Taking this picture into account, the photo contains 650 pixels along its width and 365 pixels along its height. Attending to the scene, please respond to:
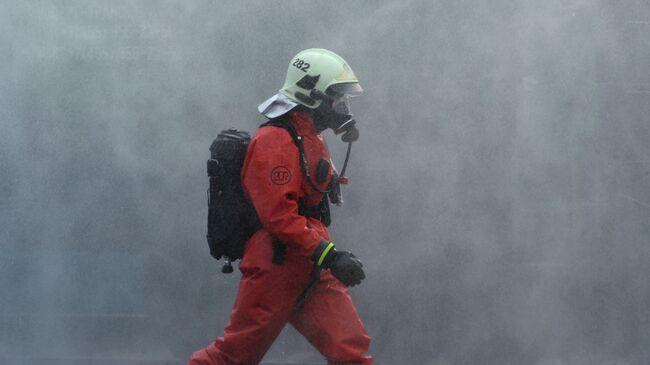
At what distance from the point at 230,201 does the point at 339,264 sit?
1.77 feet

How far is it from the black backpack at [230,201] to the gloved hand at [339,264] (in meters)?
0.27

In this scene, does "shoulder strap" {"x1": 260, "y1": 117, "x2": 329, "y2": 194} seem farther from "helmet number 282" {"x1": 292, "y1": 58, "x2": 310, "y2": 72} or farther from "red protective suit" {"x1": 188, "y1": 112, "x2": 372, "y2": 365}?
"helmet number 282" {"x1": 292, "y1": 58, "x2": 310, "y2": 72}

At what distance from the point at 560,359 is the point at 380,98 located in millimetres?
1912

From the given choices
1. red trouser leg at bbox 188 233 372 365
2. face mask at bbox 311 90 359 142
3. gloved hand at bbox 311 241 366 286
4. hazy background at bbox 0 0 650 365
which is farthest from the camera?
hazy background at bbox 0 0 650 365

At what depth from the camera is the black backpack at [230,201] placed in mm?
3943

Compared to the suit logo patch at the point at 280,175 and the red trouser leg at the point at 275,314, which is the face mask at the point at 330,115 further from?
the red trouser leg at the point at 275,314

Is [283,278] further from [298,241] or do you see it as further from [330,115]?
[330,115]

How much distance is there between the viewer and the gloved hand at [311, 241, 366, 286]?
3.73m

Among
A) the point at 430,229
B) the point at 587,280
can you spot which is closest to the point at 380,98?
the point at 430,229

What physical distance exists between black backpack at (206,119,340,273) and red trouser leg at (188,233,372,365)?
0.29ft

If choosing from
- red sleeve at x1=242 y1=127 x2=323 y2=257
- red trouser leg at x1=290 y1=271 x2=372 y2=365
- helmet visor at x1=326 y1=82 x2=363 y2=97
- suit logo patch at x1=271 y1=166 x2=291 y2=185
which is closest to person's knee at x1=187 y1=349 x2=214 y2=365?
red trouser leg at x1=290 y1=271 x2=372 y2=365

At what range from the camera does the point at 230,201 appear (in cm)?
396

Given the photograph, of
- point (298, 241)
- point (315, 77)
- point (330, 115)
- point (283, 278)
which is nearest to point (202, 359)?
point (283, 278)

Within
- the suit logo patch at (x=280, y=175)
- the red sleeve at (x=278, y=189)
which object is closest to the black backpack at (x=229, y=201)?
the red sleeve at (x=278, y=189)
